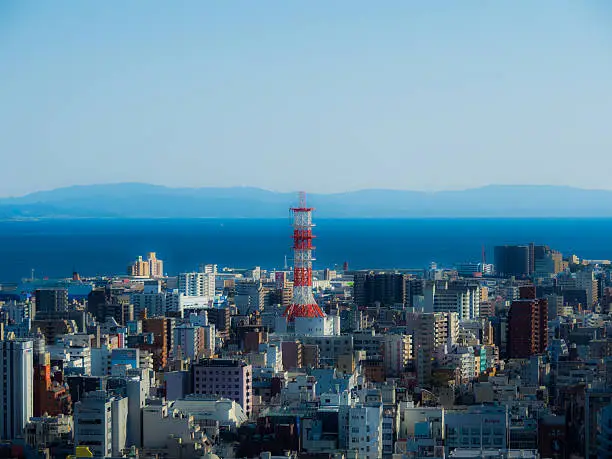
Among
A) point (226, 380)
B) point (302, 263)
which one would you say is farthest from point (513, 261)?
point (226, 380)

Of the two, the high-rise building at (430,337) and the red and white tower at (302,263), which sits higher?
the red and white tower at (302,263)

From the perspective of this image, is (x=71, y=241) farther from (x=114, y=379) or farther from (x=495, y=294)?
(x=114, y=379)

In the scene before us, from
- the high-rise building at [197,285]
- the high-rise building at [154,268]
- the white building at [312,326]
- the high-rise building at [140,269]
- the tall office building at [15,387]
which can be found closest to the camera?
the tall office building at [15,387]

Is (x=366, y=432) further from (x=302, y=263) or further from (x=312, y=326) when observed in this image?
(x=302, y=263)

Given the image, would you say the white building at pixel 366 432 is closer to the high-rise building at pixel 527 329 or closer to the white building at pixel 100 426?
the white building at pixel 100 426

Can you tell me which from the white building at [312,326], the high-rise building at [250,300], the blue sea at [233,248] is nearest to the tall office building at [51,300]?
the high-rise building at [250,300]

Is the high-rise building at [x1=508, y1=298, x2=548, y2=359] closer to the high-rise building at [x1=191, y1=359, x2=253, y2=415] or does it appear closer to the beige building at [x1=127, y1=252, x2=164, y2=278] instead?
the high-rise building at [x1=191, y1=359, x2=253, y2=415]
